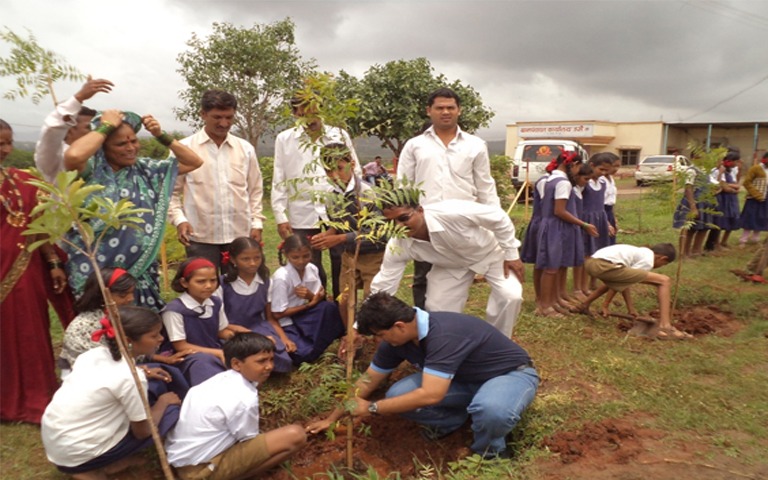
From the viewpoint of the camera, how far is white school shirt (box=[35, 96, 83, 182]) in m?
2.68

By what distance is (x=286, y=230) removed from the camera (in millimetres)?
4160

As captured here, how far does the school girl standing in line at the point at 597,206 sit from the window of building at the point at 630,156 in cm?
2947

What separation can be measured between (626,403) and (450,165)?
6.42ft

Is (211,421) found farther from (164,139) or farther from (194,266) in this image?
(164,139)

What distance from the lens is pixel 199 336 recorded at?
338 centimetres

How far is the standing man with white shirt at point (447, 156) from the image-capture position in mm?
3799

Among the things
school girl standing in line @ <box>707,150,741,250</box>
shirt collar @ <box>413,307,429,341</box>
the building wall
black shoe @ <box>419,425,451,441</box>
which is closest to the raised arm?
shirt collar @ <box>413,307,429,341</box>

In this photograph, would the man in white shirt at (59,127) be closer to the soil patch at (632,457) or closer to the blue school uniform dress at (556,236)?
the soil patch at (632,457)

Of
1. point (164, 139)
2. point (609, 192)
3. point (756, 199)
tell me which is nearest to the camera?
point (164, 139)

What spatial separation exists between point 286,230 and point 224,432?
6.24 feet

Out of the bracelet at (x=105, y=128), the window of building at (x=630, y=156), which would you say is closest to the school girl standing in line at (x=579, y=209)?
the bracelet at (x=105, y=128)

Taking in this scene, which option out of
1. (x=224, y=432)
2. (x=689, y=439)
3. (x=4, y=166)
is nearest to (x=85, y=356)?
(x=224, y=432)

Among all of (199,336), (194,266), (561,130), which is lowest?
(199,336)

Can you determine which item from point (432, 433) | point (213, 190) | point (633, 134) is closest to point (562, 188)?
point (432, 433)
